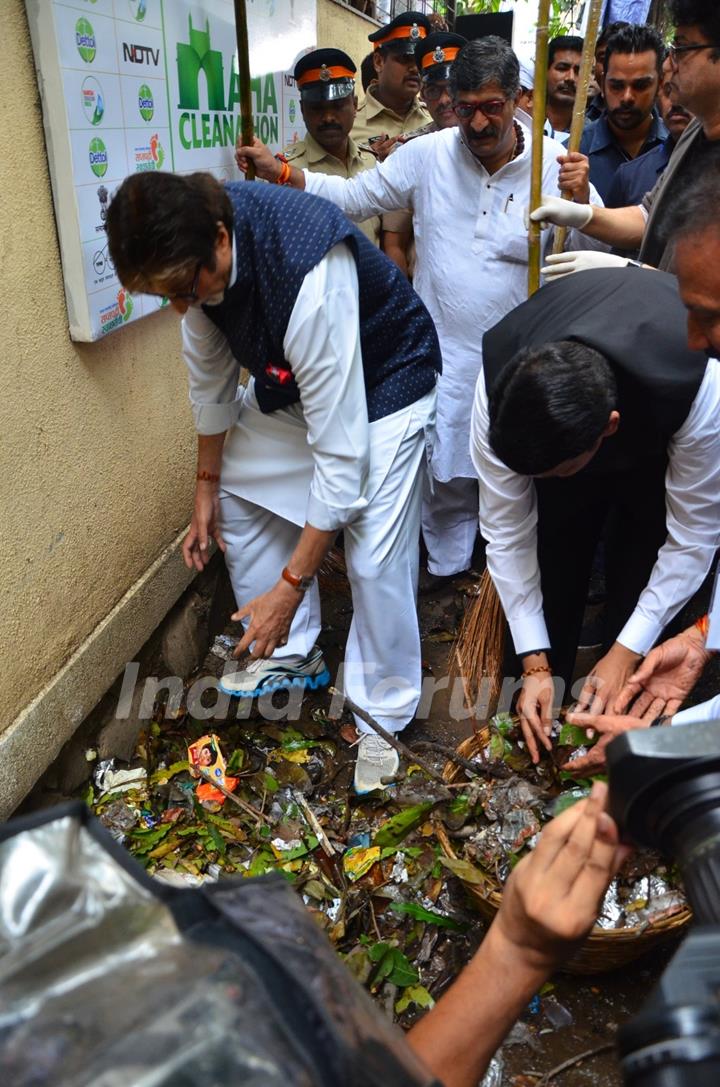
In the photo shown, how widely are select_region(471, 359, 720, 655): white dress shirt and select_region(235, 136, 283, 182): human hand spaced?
4.16 feet

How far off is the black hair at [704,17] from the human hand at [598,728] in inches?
65.7

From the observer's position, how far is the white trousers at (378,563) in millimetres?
2398

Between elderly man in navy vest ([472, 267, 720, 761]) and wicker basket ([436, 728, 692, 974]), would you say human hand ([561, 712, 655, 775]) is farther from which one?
wicker basket ([436, 728, 692, 974])

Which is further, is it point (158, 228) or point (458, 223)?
point (458, 223)

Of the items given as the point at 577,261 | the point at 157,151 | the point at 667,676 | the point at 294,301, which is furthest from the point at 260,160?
the point at 667,676

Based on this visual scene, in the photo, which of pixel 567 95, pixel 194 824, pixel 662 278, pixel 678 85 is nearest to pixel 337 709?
pixel 194 824

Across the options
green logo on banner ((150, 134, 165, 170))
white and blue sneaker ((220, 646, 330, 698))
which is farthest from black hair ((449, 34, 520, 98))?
white and blue sneaker ((220, 646, 330, 698))

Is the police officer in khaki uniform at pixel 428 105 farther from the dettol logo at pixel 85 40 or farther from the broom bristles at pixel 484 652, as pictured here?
the dettol logo at pixel 85 40

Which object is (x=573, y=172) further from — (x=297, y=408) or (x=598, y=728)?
(x=598, y=728)

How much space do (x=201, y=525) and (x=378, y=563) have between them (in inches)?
23.3

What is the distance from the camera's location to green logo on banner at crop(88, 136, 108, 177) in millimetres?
2156

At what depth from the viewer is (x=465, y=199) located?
3203 mm

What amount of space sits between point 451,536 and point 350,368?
5.44 ft

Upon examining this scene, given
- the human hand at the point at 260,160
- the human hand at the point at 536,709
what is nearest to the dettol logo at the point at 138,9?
the human hand at the point at 260,160
